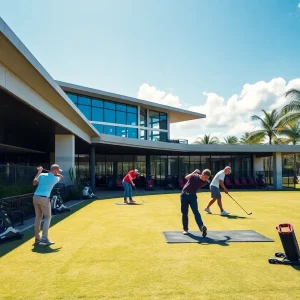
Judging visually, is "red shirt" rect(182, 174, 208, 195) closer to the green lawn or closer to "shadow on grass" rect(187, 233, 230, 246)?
"shadow on grass" rect(187, 233, 230, 246)

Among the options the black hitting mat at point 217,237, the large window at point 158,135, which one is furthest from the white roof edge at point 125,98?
the black hitting mat at point 217,237

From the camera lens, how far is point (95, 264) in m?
5.45

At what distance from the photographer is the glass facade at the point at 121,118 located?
2828 centimetres

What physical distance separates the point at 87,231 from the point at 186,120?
31.6 metres

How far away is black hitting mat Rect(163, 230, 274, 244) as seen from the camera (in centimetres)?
712

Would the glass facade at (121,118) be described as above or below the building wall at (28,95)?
above

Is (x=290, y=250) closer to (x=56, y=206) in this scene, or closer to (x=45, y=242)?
(x=45, y=242)

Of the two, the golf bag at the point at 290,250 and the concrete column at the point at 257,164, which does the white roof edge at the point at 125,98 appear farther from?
the golf bag at the point at 290,250

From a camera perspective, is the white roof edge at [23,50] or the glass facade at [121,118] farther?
the glass facade at [121,118]

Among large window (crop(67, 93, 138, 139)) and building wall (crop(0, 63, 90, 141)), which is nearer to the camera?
building wall (crop(0, 63, 90, 141))

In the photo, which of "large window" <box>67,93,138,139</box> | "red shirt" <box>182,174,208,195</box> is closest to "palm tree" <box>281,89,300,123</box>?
"large window" <box>67,93,138,139</box>

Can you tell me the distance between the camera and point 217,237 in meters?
7.48

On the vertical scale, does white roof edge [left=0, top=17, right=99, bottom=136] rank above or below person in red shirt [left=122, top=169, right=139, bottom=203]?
above

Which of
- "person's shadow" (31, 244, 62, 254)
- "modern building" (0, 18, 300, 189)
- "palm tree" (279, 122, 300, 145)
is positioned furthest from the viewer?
"palm tree" (279, 122, 300, 145)
